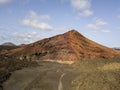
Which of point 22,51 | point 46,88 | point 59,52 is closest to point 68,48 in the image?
point 59,52

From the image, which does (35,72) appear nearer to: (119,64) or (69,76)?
(69,76)

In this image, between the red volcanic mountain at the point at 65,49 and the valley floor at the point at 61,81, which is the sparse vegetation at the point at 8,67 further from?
the red volcanic mountain at the point at 65,49

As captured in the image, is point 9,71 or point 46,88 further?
point 9,71

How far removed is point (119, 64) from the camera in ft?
77.2

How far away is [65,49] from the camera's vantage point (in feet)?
112

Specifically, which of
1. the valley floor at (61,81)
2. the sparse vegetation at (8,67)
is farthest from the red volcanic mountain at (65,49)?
the valley floor at (61,81)

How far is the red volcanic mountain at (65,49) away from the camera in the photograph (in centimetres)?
3381

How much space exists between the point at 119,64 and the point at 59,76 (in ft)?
20.5

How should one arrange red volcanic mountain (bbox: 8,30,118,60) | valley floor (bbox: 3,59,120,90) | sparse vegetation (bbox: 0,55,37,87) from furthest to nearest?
red volcanic mountain (bbox: 8,30,118,60), sparse vegetation (bbox: 0,55,37,87), valley floor (bbox: 3,59,120,90)

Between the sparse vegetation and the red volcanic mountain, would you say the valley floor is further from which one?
the red volcanic mountain

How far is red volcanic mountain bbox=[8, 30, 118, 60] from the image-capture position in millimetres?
33812

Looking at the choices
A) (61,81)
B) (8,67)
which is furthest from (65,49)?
(61,81)

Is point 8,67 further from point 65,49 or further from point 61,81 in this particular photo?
point 65,49

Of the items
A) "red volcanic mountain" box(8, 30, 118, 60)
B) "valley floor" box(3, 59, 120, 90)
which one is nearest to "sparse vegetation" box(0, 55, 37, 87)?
"valley floor" box(3, 59, 120, 90)
